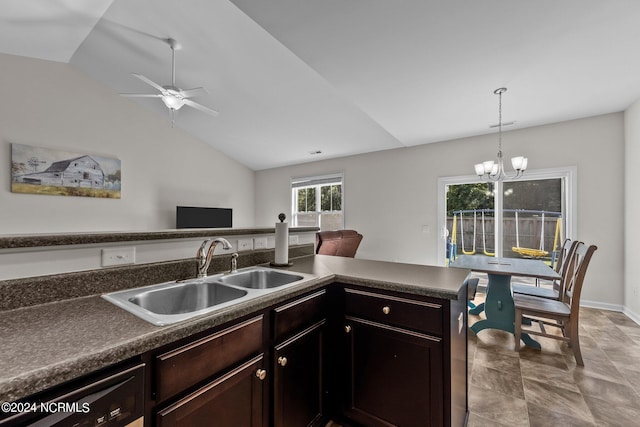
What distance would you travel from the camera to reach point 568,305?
2.36 m

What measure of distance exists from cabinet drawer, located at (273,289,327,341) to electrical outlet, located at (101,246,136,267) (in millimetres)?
684

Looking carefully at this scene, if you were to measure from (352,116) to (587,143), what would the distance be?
3061mm

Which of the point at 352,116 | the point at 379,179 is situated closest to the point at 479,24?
the point at 352,116

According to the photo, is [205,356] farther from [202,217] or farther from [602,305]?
[202,217]

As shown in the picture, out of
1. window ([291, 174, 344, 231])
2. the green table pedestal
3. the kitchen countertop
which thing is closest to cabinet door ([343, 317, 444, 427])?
the kitchen countertop

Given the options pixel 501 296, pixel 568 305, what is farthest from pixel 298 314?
pixel 568 305

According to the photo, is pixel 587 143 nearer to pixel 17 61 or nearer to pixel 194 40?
pixel 194 40

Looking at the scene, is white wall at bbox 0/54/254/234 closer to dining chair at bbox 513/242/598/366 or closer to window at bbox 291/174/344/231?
window at bbox 291/174/344/231

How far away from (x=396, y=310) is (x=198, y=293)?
98 cm

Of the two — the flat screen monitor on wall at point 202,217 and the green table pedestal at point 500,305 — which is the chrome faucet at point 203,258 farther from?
the flat screen monitor on wall at point 202,217

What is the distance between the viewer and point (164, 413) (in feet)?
2.58

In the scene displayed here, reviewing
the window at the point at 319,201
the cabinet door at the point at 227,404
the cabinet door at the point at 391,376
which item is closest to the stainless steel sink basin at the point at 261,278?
the cabinet door at the point at 391,376

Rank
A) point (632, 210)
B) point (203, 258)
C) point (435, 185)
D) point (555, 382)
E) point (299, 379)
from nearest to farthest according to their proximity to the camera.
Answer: point (299, 379)
point (203, 258)
point (555, 382)
point (632, 210)
point (435, 185)

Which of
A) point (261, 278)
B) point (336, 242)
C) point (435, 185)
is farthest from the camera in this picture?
point (435, 185)
